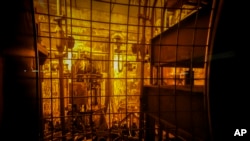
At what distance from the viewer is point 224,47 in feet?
1.83

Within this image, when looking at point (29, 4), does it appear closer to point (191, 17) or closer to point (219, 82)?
point (219, 82)

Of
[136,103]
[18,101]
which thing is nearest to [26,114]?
[18,101]

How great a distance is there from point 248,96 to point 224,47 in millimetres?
201

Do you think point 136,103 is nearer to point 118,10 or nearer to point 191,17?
point 118,10

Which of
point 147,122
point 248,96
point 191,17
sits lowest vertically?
point 147,122

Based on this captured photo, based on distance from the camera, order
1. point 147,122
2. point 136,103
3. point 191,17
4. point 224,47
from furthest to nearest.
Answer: point 136,103
point 147,122
point 191,17
point 224,47

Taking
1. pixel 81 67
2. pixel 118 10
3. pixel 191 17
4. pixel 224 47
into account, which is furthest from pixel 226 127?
pixel 118 10

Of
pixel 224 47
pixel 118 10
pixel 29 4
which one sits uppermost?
pixel 118 10

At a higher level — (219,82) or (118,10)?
(118,10)

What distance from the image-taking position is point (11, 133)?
1.50 ft

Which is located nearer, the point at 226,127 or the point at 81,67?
the point at 226,127

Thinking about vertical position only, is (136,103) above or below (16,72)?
below

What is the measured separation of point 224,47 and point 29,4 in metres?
0.62

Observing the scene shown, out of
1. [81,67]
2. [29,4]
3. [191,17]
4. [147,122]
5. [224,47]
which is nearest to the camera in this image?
[29,4]
